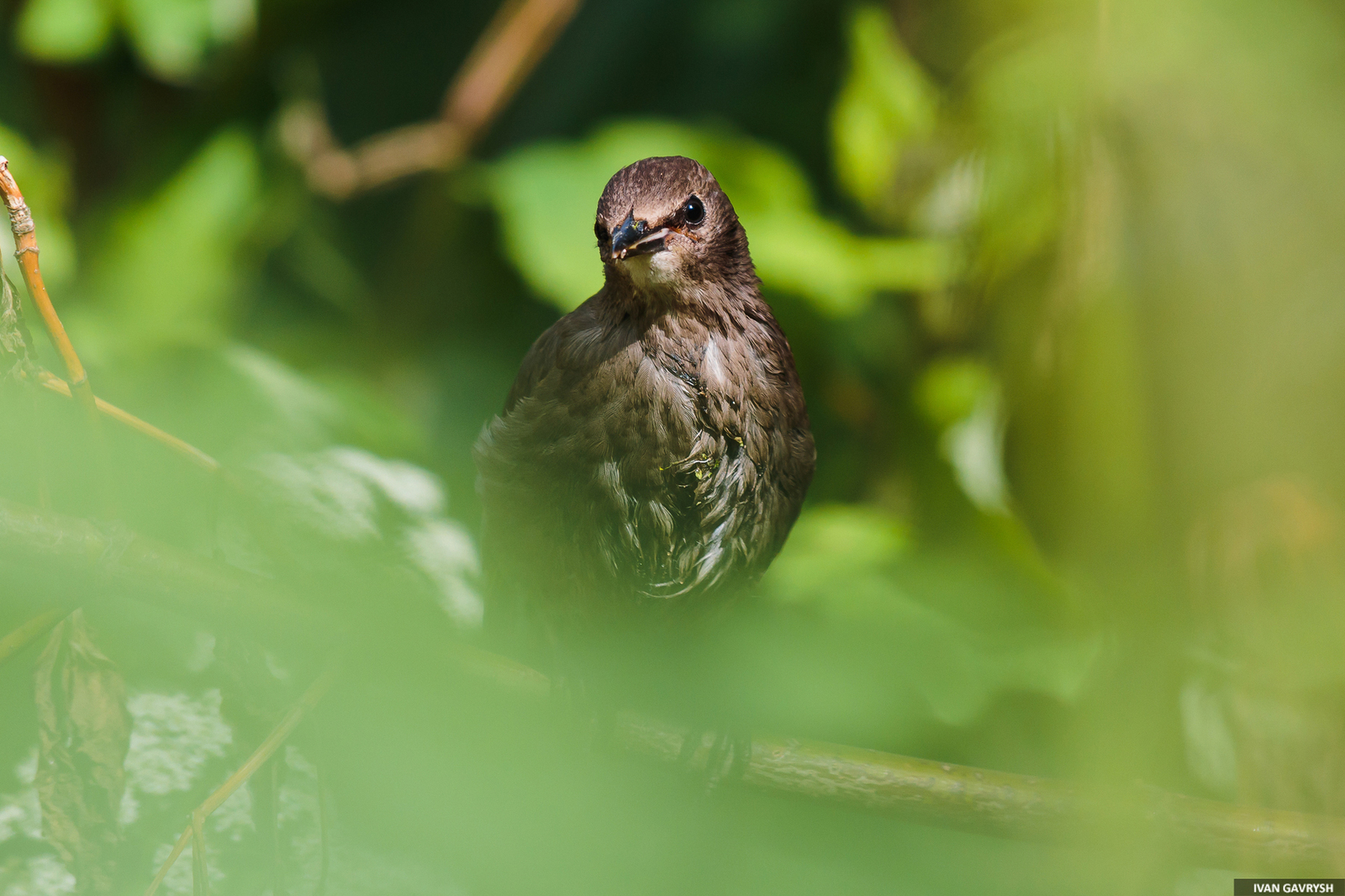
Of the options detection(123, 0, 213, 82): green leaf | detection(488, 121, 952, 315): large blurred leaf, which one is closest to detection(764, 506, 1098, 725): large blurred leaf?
detection(488, 121, 952, 315): large blurred leaf

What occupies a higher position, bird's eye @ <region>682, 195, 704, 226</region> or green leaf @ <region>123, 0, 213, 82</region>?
green leaf @ <region>123, 0, 213, 82</region>

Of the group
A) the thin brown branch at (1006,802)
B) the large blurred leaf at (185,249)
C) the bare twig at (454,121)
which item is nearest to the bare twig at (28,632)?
the thin brown branch at (1006,802)

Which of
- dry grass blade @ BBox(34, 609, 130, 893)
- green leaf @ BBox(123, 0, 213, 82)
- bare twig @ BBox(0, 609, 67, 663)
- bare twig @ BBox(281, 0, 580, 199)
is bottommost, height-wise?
dry grass blade @ BBox(34, 609, 130, 893)

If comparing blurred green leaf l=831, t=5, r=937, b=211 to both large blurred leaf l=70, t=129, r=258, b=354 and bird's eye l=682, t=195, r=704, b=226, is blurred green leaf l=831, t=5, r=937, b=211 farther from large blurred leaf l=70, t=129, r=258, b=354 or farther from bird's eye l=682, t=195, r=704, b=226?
large blurred leaf l=70, t=129, r=258, b=354

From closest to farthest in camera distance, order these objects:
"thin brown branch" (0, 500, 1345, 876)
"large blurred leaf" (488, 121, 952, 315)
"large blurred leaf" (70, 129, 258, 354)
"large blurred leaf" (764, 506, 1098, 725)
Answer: "thin brown branch" (0, 500, 1345, 876) → "large blurred leaf" (764, 506, 1098, 725) → "large blurred leaf" (488, 121, 952, 315) → "large blurred leaf" (70, 129, 258, 354)

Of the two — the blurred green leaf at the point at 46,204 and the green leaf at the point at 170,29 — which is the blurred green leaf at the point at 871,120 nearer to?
the green leaf at the point at 170,29

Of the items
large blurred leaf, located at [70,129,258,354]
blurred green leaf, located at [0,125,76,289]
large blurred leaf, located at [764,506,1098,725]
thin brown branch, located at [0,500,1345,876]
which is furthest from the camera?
large blurred leaf, located at [70,129,258,354]

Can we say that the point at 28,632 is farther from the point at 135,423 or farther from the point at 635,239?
the point at 635,239
